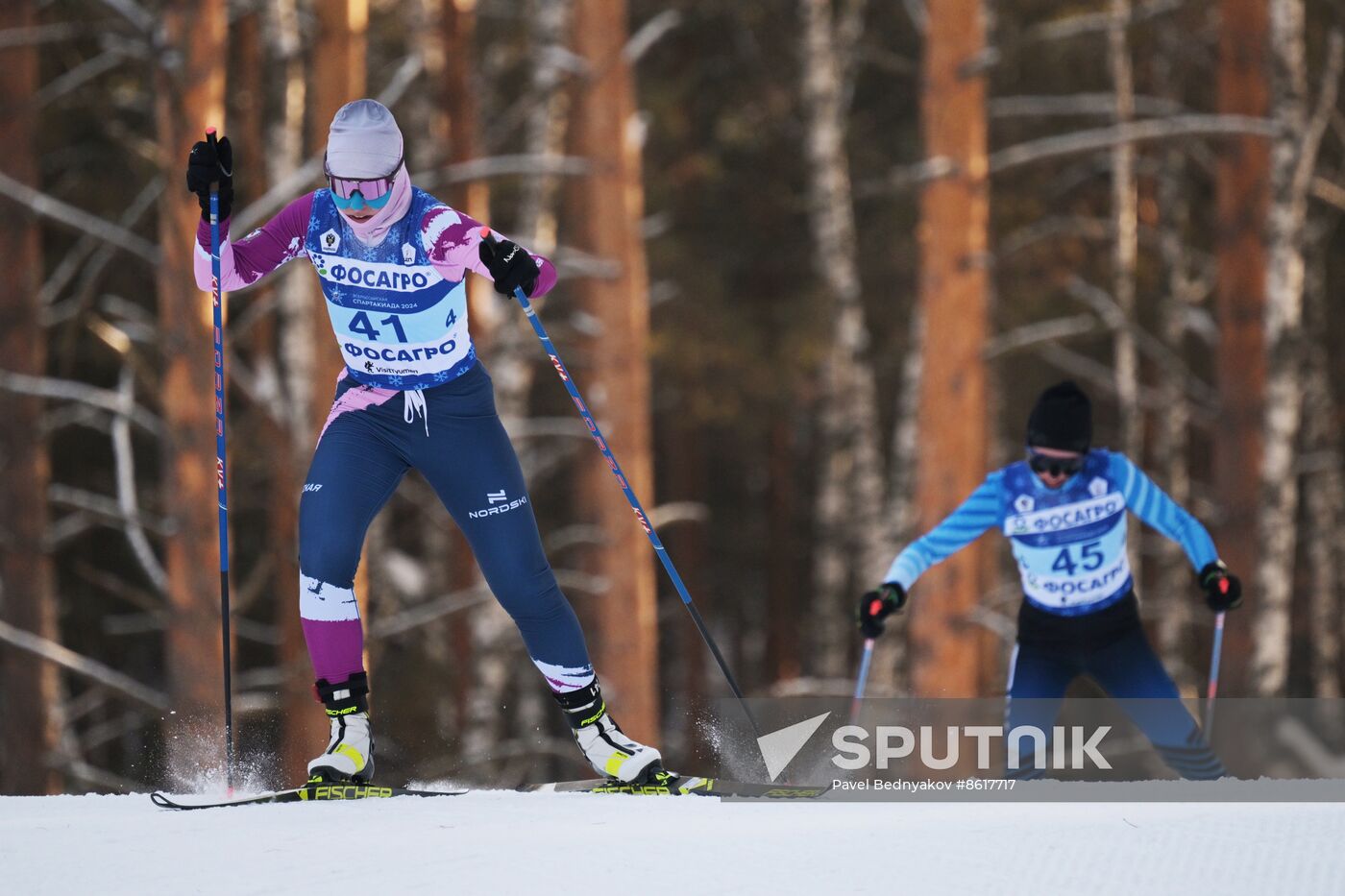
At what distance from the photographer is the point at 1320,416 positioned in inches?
661

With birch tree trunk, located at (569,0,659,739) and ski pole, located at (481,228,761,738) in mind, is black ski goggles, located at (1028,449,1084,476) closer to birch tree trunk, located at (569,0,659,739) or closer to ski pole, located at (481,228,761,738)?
ski pole, located at (481,228,761,738)

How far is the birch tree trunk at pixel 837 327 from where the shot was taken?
47.0ft

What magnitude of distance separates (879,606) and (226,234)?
245cm

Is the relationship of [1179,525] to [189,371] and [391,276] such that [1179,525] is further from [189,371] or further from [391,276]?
[189,371]

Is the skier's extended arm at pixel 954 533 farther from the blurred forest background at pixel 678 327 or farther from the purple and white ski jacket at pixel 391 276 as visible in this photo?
the blurred forest background at pixel 678 327

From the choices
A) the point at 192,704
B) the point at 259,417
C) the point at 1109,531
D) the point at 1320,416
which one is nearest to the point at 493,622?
the point at 259,417

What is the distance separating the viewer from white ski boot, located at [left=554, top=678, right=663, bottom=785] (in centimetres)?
489

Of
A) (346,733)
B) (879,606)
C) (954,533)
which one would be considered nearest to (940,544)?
(954,533)

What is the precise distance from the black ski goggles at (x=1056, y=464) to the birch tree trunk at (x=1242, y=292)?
568 centimetres

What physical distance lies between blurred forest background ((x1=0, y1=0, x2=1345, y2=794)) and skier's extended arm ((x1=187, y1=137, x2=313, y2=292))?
1.98 m

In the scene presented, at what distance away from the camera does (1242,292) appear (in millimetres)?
10797

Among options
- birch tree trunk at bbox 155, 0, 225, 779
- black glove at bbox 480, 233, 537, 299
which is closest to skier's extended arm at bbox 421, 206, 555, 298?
black glove at bbox 480, 233, 537, 299

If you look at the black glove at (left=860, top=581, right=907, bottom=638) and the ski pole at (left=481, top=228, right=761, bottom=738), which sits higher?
the ski pole at (left=481, top=228, right=761, bottom=738)

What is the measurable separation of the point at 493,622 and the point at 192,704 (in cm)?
480
